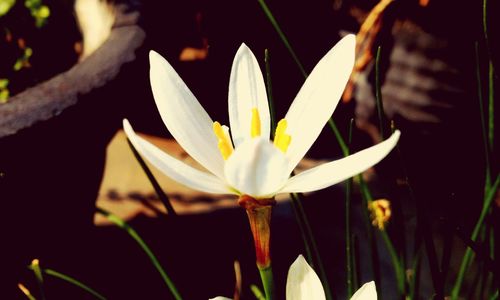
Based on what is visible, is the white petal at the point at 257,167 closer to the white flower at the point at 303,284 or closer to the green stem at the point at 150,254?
the white flower at the point at 303,284

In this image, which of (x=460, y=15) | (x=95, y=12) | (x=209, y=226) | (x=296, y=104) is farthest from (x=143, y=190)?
(x=296, y=104)

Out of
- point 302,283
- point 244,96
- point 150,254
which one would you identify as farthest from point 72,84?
point 302,283

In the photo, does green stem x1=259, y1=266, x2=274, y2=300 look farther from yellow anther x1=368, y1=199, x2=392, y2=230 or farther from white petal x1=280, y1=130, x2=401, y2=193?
yellow anther x1=368, y1=199, x2=392, y2=230

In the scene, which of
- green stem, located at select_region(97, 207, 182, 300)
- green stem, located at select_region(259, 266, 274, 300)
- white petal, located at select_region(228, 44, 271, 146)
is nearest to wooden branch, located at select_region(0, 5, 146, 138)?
green stem, located at select_region(97, 207, 182, 300)

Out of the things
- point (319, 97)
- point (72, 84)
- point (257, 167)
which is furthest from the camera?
point (72, 84)

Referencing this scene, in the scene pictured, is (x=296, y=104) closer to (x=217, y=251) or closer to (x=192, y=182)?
(x=192, y=182)

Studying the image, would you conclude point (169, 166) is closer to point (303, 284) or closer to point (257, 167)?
point (257, 167)
